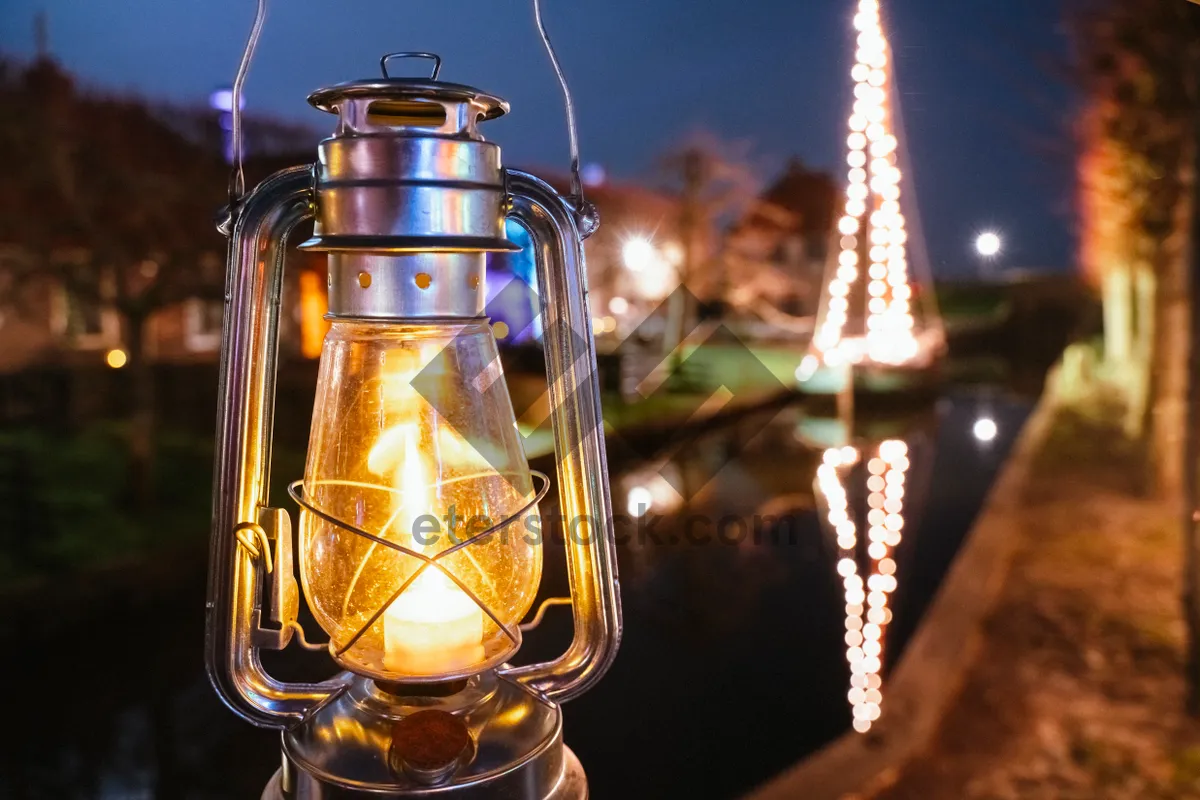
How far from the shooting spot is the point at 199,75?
1739 millimetres

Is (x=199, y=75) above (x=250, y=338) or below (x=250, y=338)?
above

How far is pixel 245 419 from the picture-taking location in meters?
0.51

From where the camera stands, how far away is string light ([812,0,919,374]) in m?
2.35

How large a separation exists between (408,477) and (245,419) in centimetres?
9

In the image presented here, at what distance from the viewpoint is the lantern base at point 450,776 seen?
51cm

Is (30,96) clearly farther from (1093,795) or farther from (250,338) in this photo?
(1093,795)

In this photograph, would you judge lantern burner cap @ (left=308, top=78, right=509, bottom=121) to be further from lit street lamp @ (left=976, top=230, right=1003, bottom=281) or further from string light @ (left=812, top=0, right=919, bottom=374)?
lit street lamp @ (left=976, top=230, right=1003, bottom=281)

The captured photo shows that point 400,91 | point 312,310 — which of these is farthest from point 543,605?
point 312,310

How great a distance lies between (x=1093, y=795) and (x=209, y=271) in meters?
2.60

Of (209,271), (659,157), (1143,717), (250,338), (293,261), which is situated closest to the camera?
(250,338)

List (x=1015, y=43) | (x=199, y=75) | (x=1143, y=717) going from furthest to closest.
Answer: (x=1015, y=43)
(x=1143, y=717)
(x=199, y=75)

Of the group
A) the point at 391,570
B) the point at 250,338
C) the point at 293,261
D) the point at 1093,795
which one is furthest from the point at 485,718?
the point at 293,261

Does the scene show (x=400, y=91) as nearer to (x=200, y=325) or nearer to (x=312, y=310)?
(x=312, y=310)

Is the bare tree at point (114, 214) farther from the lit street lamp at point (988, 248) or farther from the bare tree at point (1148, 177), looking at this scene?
the bare tree at point (1148, 177)
